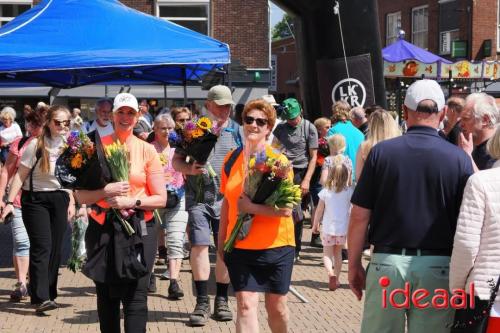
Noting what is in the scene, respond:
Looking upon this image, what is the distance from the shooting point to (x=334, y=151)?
392 inches

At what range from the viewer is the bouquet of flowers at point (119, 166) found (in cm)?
557

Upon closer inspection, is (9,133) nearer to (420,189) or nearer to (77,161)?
(77,161)

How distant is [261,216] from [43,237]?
3340 mm

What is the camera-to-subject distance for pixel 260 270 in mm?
5594

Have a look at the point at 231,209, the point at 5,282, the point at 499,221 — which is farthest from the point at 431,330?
the point at 5,282

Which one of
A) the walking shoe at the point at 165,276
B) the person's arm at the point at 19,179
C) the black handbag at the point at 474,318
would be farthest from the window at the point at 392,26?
the black handbag at the point at 474,318

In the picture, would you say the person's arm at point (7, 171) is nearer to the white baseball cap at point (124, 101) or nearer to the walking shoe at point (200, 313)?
the walking shoe at point (200, 313)

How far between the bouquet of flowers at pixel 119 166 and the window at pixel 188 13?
23.6 meters

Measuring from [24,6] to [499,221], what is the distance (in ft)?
88.1

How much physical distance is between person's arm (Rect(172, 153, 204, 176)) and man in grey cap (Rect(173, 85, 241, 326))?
0.56ft

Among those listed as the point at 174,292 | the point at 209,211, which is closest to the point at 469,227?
the point at 209,211

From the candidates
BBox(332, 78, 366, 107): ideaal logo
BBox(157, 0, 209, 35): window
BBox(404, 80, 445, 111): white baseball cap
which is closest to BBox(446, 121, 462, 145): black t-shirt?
BBox(404, 80, 445, 111): white baseball cap

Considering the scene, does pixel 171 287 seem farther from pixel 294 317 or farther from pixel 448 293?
pixel 448 293

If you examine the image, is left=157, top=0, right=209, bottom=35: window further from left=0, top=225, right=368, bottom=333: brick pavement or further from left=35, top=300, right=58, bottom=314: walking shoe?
left=35, top=300, right=58, bottom=314: walking shoe
